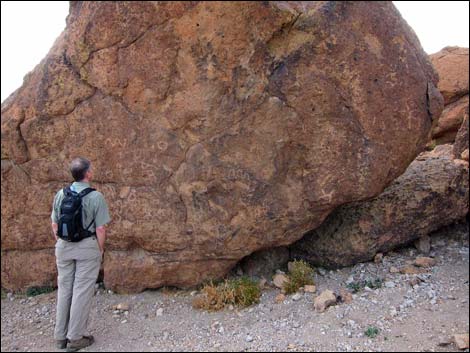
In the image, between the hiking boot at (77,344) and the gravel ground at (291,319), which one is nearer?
the gravel ground at (291,319)

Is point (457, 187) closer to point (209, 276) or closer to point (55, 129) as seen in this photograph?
point (209, 276)

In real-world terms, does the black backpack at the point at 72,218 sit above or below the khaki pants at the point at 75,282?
above

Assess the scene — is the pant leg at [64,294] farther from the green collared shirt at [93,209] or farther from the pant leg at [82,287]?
the green collared shirt at [93,209]

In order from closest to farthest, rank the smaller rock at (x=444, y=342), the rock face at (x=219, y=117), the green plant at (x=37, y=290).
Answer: the smaller rock at (x=444, y=342) → the rock face at (x=219, y=117) → the green plant at (x=37, y=290)

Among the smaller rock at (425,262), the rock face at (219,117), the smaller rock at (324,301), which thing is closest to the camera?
the smaller rock at (324,301)

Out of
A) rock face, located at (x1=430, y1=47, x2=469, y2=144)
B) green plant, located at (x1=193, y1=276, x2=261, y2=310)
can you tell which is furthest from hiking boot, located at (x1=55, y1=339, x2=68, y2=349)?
rock face, located at (x1=430, y1=47, x2=469, y2=144)

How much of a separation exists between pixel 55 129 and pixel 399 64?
3.81 meters

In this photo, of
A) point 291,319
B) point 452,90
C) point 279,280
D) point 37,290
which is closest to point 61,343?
point 37,290

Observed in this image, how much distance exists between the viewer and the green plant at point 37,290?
18.9 feet

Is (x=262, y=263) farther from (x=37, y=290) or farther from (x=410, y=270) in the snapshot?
(x=37, y=290)

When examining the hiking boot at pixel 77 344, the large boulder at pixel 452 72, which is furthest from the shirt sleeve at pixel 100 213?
the large boulder at pixel 452 72

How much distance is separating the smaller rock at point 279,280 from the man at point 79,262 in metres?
2.10

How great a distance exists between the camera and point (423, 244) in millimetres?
6012

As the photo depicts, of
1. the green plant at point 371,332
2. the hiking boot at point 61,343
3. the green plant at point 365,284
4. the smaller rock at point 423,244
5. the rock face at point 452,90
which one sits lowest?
the hiking boot at point 61,343
